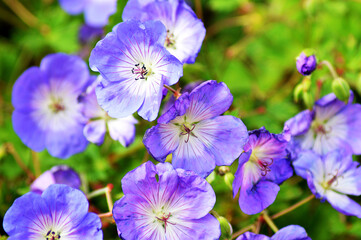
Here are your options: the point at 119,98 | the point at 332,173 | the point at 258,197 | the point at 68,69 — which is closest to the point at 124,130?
the point at 119,98

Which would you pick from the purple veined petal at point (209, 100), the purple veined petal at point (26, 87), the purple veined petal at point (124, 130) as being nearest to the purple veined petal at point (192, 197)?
the purple veined petal at point (209, 100)

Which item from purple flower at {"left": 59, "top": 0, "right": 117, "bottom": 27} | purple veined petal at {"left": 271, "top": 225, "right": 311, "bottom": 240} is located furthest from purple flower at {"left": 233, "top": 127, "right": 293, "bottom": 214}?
purple flower at {"left": 59, "top": 0, "right": 117, "bottom": 27}

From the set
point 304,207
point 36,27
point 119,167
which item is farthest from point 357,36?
point 36,27

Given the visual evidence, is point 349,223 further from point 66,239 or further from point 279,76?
point 66,239

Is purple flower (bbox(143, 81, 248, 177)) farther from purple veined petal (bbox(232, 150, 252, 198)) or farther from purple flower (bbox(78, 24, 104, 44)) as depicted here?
purple flower (bbox(78, 24, 104, 44))

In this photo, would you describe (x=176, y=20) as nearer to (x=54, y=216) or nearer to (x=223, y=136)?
(x=223, y=136)

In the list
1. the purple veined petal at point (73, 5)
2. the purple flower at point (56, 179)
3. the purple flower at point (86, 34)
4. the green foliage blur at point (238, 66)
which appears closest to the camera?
the purple flower at point (56, 179)

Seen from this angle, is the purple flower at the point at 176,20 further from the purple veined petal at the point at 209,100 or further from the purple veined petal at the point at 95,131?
the purple veined petal at the point at 95,131
